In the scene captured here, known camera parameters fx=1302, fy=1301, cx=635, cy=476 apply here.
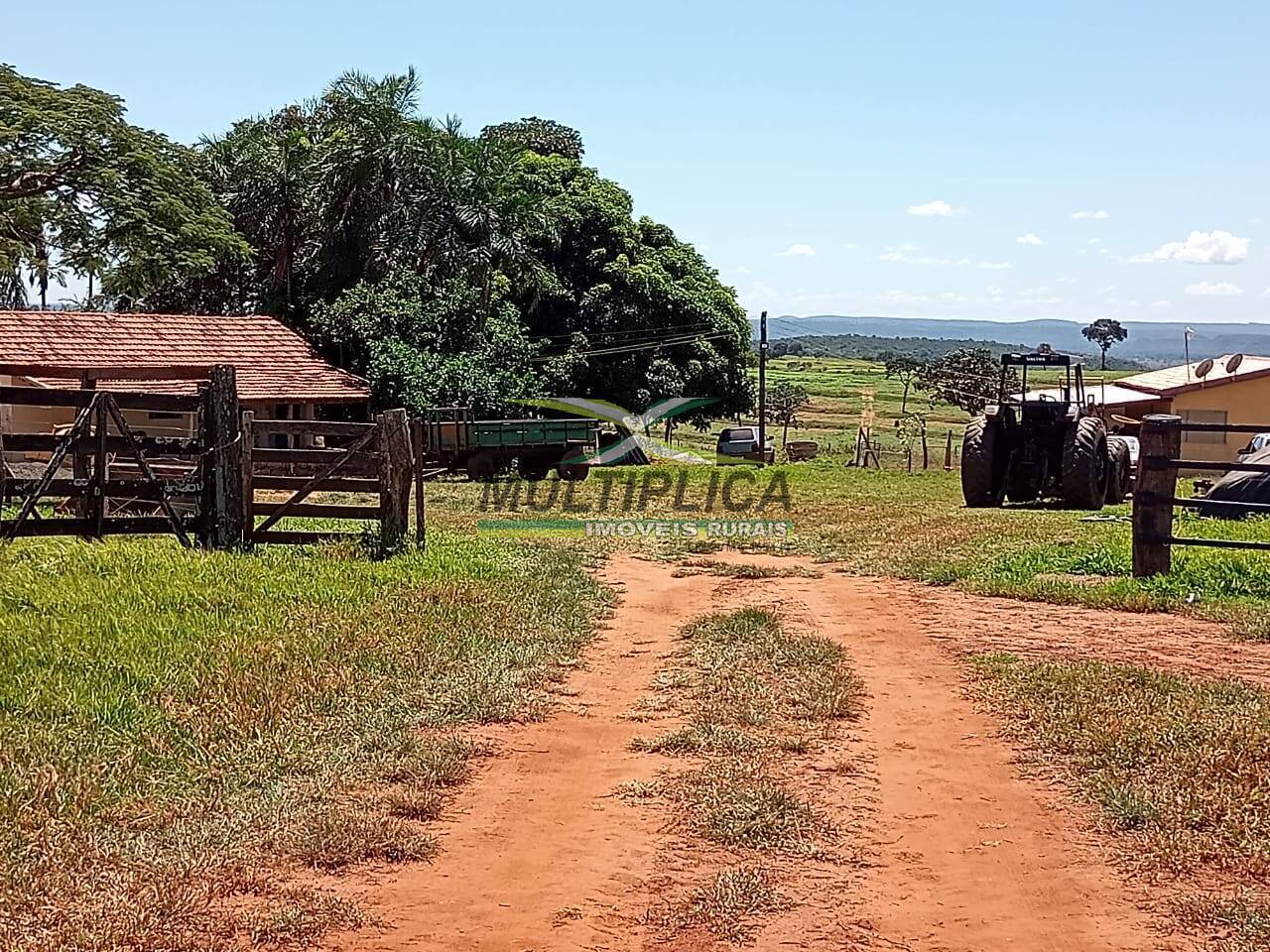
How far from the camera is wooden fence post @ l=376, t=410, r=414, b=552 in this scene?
13961 millimetres

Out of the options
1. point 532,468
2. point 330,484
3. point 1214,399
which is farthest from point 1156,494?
point 1214,399

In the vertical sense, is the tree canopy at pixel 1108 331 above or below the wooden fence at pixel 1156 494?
above

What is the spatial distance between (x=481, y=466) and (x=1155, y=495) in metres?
19.7

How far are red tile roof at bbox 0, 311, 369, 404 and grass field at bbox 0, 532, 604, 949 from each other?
18.2 metres

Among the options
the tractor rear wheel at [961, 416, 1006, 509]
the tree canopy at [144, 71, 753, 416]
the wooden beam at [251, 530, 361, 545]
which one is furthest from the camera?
the tree canopy at [144, 71, 753, 416]

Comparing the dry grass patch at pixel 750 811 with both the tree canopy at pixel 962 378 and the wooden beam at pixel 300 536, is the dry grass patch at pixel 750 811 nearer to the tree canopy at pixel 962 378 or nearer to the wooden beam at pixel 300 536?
the wooden beam at pixel 300 536

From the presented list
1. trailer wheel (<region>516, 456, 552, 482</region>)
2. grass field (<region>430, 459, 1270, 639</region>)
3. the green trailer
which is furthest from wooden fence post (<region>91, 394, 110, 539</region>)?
trailer wheel (<region>516, 456, 552, 482</region>)

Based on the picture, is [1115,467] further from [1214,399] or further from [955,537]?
[1214,399]

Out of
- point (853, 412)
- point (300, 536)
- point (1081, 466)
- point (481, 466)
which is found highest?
point (1081, 466)

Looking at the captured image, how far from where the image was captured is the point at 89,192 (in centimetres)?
2534

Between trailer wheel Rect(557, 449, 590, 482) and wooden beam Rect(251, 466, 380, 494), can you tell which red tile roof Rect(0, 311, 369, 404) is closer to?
trailer wheel Rect(557, 449, 590, 482)

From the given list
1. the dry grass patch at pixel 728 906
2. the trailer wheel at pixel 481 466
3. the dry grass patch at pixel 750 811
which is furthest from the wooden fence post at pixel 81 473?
the trailer wheel at pixel 481 466

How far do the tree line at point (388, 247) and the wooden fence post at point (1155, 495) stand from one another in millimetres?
19957

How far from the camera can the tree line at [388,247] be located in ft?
83.0
